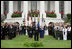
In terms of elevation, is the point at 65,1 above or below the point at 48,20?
above

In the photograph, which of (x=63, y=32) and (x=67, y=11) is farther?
(x=67, y=11)

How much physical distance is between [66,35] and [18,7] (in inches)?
918

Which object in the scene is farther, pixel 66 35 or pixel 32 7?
pixel 32 7

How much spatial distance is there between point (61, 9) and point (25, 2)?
9.99 metres

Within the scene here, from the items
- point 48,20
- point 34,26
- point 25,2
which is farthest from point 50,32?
point 25,2

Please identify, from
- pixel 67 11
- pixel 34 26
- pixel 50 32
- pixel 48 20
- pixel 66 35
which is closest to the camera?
pixel 34 26

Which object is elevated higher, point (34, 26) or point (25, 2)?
point (25, 2)

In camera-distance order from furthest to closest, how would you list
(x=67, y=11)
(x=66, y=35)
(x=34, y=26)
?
1. (x=67, y=11)
2. (x=66, y=35)
3. (x=34, y=26)

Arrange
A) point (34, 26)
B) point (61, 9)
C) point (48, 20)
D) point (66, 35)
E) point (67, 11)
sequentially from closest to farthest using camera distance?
point (34, 26) < point (66, 35) < point (48, 20) < point (67, 11) < point (61, 9)

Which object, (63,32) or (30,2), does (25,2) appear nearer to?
(30,2)

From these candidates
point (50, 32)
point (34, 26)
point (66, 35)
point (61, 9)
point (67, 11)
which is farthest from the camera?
point (61, 9)

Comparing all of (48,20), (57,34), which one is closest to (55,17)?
(48,20)

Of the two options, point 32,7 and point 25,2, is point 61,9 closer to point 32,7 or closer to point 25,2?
point 32,7

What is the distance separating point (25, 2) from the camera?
120 feet
